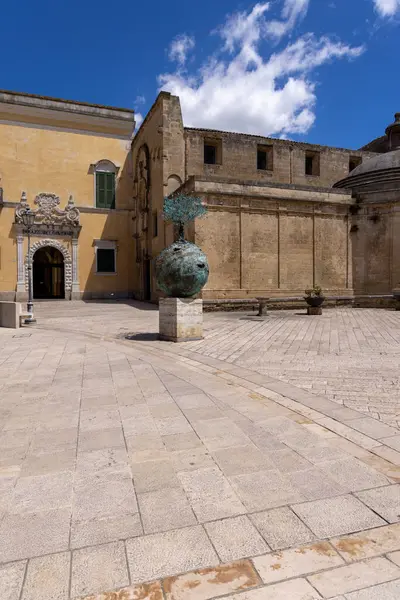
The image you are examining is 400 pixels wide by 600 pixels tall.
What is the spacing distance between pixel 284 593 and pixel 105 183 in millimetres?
26829

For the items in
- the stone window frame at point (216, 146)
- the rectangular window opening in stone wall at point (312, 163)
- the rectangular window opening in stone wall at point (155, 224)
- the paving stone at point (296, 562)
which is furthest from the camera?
the rectangular window opening in stone wall at point (312, 163)

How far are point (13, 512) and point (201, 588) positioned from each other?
1.36m

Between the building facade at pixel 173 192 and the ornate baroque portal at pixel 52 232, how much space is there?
7 centimetres

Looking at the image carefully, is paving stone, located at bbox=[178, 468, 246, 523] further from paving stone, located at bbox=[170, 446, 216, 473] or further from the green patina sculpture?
the green patina sculpture

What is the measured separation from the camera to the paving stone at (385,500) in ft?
7.84

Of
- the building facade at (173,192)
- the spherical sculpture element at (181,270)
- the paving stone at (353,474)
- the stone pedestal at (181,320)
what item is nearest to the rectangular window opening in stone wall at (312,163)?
the building facade at (173,192)

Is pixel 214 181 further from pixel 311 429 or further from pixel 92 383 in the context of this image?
pixel 311 429

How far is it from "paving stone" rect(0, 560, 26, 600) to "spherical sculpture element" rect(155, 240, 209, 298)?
7.45 metres

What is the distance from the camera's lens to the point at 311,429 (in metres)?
3.72

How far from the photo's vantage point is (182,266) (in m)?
9.14

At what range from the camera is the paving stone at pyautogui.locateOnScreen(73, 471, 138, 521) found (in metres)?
2.42

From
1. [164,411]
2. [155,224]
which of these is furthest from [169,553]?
[155,224]

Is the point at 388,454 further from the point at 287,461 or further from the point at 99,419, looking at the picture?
the point at 99,419

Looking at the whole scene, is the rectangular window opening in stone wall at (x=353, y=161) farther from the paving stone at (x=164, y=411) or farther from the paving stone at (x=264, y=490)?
the paving stone at (x=264, y=490)
